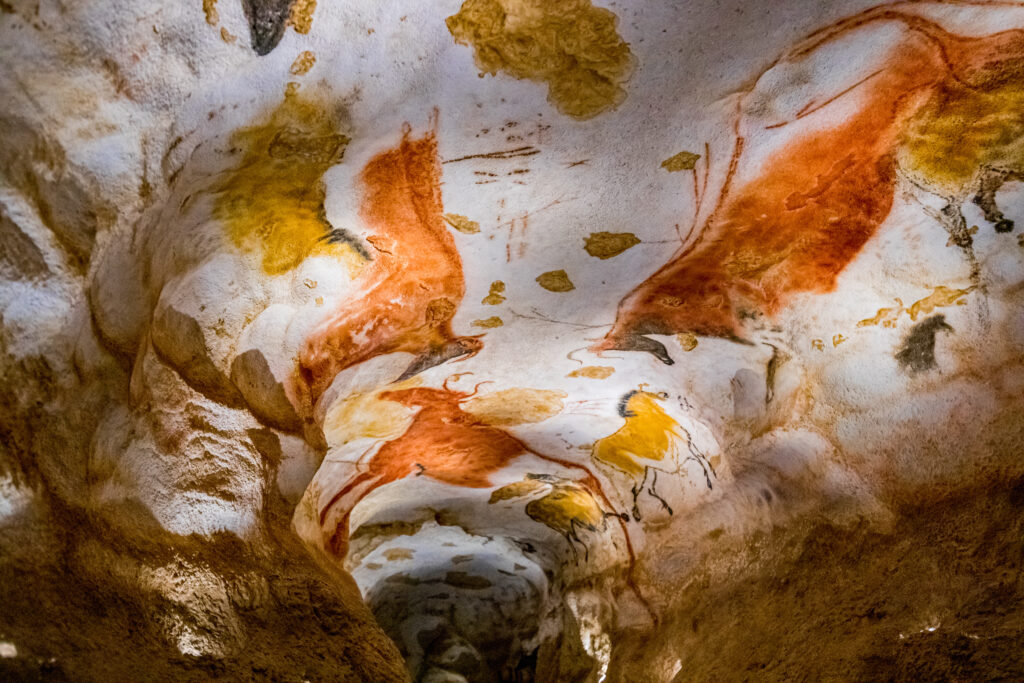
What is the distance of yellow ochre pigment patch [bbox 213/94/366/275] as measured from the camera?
3000mm

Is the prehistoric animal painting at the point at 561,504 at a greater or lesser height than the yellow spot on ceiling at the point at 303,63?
lesser

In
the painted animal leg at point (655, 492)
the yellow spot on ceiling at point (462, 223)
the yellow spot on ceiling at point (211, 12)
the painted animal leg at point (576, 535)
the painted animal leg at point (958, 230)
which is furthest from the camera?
the painted animal leg at point (576, 535)

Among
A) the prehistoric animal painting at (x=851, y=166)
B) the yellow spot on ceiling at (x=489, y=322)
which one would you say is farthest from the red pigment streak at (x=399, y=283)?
the prehistoric animal painting at (x=851, y=166)

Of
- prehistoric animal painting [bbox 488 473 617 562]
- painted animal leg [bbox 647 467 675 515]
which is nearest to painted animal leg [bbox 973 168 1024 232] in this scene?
painted animal leg [bbox 647 467 675 515]

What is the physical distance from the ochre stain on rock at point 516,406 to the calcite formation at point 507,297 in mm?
144

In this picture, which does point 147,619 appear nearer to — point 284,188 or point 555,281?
point 284,188

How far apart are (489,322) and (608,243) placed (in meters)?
0.94

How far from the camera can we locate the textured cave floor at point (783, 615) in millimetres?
2680

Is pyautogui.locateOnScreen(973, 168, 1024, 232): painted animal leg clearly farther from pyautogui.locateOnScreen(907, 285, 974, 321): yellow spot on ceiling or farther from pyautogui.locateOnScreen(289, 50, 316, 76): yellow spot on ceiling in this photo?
pyautogui.locateOnScreen(289, 50, 316, 76): yellow spot on ceiling

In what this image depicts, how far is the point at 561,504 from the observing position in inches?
283

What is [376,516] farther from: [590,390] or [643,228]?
[643,228]

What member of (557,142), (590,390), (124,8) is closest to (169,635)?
(124,8)

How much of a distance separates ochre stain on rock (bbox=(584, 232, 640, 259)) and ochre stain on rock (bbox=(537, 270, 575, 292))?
9.5 inches

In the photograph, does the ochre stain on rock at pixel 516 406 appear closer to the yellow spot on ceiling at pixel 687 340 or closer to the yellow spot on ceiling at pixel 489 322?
the yellow spot on ceiling at pixel 489 322
